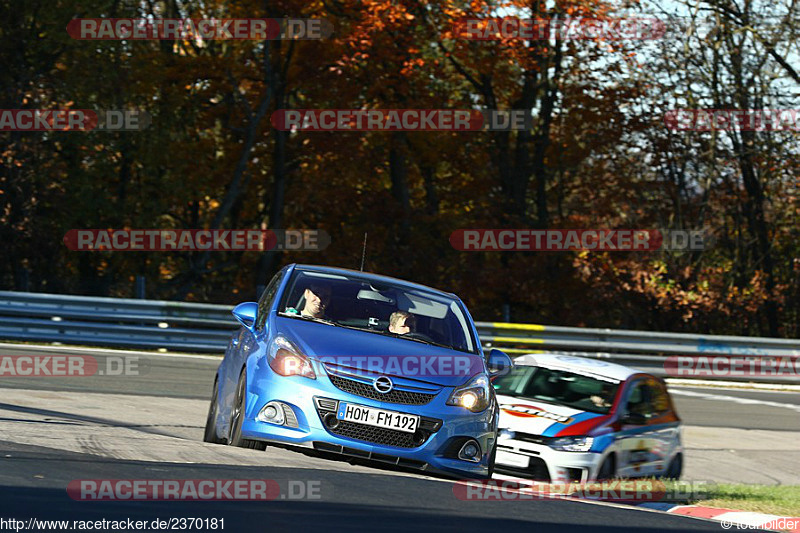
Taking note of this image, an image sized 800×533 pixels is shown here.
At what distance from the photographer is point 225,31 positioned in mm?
31875

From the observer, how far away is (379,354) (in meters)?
9.03

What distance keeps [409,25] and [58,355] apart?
13.8 m

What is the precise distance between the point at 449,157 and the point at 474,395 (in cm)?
2507

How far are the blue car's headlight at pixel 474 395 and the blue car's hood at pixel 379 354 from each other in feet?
0.19

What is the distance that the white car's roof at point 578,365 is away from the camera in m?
13.5

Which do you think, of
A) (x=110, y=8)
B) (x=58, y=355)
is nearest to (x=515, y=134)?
(x=110, y=8)

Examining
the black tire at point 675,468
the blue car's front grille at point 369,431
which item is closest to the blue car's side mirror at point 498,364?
the blue car's front grille at point 369,431

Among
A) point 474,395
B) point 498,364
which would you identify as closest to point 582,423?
point 498,364

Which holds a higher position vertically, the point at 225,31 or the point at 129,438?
the point at 225,31

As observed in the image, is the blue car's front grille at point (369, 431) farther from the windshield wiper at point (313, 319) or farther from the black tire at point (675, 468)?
the black tire at point (675, 468)

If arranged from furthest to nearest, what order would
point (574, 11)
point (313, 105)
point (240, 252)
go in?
1. point (240, 252)
2. point (313, 105)
3. point (574, 11)

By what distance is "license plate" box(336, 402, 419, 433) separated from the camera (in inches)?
343

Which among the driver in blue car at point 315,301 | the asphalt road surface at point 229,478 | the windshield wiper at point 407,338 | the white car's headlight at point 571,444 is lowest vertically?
the white car's headlight at point 571,444

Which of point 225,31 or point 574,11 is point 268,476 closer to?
point 574,11
